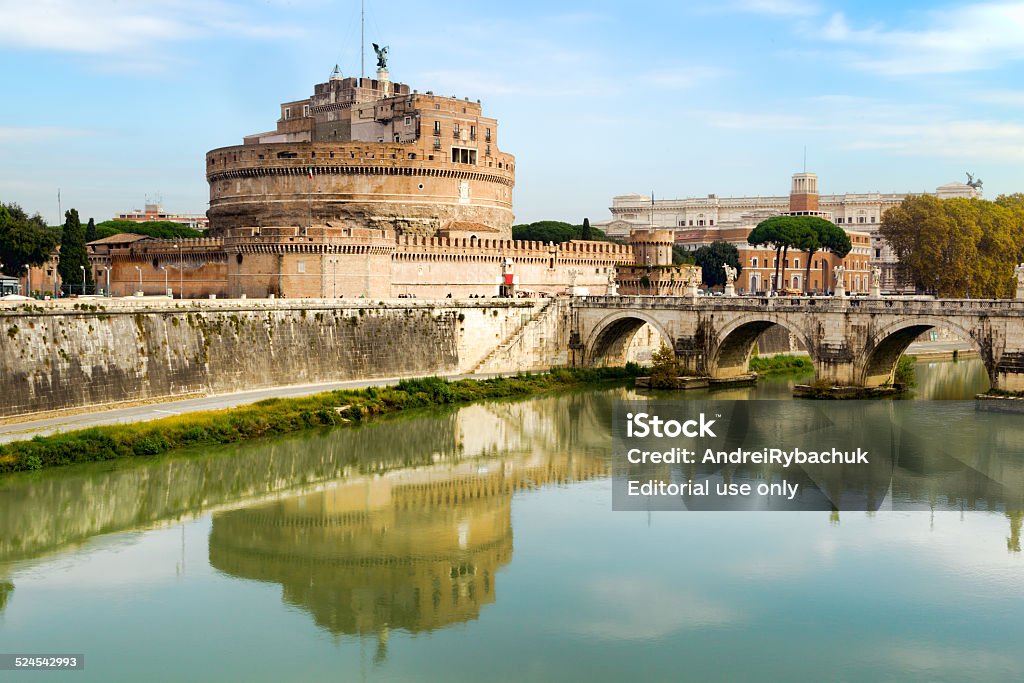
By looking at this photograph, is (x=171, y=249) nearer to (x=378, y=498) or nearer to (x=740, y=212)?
(x=378, y=498)

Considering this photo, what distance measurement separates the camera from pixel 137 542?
2041 centimetres

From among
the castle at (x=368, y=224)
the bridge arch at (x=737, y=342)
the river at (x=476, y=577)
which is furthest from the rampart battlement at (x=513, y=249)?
the river at (x=476, y=577)

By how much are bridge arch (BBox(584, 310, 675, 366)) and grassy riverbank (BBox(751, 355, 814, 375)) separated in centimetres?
425

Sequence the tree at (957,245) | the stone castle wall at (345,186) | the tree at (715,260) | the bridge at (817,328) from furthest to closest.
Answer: the tree at (715,260), the tree at (957,245), the stone castle wall at (345,186), the bridge at (817,328)

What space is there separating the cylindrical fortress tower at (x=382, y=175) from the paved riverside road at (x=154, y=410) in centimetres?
1444

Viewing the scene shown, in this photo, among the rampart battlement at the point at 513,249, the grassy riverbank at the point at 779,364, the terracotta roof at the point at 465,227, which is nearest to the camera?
the grassy riverbank at the point at 779,364

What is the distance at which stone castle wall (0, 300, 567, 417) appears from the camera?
28.2 meters

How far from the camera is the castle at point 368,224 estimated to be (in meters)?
42.2

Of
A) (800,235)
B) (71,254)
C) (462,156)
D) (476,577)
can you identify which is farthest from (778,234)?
(476,577)

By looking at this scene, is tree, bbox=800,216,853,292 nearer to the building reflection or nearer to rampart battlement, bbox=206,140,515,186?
rampart battlement, bbox=206,140,515,186

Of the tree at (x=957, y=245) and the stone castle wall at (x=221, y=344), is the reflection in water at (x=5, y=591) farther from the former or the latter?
the tree at (x=957, y=245)

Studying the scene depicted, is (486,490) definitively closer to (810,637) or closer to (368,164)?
(810,637)

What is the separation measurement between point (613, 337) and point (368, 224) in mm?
11738

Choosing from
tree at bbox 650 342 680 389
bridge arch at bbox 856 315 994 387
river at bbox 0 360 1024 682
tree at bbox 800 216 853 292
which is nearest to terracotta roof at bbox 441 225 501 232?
tree at bbox 650 342 680 389
